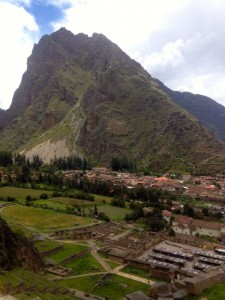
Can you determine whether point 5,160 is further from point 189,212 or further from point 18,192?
point 189,212

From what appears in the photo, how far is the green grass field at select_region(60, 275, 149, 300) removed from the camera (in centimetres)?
5238

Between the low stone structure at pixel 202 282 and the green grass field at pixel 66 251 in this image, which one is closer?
the low stone structure at pixel 202 282

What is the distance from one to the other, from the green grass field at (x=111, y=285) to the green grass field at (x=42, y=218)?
28.0 metres

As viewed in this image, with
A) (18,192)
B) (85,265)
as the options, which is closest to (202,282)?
(85,265)

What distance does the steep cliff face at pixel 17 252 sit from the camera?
5246 cm

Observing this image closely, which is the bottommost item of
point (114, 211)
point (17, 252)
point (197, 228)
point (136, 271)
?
point (136, 271)

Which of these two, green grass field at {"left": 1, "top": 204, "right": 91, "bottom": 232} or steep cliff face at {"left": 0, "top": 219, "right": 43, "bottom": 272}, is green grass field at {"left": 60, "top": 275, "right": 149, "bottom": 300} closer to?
steep cliff face at {"left": 0, "top": 219, "right": 43, "bottom": 272}

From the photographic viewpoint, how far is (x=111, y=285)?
180 ft

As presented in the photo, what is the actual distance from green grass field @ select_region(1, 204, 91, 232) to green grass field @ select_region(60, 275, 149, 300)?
28028 millimetres

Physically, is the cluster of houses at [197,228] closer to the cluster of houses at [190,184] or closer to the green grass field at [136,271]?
the green grass field at [136,271]

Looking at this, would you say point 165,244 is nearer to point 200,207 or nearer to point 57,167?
point 200,207

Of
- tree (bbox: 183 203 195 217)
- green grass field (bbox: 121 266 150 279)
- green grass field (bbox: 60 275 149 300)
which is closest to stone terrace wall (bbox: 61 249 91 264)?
green grass field (bbox: 60 275 149 300)

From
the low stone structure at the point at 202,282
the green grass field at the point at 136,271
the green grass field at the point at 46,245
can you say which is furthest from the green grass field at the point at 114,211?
the low stone structure at the point at 202,282

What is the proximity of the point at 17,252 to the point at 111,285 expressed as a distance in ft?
45.4
